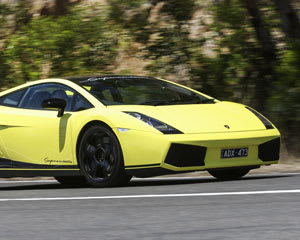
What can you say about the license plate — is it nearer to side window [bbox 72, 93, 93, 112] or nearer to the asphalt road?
the asphalt road

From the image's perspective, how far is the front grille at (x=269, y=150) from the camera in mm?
8797

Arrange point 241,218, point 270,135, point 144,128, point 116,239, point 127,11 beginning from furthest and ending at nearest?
1. point 127,11
2. point 270,135
3. point 144,128
4. point 241,218
5. point 116,239

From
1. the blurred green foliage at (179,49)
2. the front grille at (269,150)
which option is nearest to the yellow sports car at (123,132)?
the front grille at (269,150)

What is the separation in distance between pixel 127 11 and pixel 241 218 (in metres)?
9.20

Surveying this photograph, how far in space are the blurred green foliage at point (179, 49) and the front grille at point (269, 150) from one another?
8.92 ft

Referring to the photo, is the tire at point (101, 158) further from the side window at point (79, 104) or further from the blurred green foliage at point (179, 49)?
the blurred green foliage at point (179, 49)

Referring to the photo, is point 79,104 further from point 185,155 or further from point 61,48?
point 61,48

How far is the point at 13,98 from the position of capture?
9883 mm

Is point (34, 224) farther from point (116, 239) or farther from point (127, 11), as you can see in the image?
point (127, 11)

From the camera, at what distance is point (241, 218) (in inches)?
238

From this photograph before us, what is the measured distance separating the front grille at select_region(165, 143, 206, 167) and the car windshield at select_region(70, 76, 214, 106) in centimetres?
77

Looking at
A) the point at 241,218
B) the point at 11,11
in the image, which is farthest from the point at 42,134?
the point at 11,11

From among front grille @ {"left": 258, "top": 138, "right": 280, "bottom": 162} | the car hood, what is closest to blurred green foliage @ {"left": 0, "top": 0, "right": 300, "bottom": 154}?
front grille @ {"left": 258, "top": 138, "right": 280, "bottom": 162}

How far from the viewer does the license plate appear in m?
8.50
